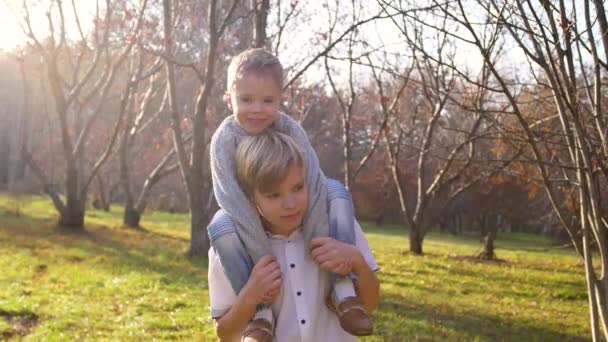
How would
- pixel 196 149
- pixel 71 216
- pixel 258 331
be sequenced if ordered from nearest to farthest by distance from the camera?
1. pixel 258 331
2. pixel 196 149
3. pixel 71 216

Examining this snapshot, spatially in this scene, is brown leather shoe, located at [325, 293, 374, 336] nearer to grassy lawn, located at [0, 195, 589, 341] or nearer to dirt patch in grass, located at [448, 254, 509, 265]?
grassy lawn, located at [0, 195, 589, 341]

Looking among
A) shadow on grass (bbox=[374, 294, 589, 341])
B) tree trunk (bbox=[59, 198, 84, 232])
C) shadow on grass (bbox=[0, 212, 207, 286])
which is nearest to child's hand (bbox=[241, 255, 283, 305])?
shadow on grass (bbox=[374, 294, 589, 341])

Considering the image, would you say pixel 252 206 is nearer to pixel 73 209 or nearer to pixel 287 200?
pixel 287 200

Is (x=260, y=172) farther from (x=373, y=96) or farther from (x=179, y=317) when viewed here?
(x=373, y=96)

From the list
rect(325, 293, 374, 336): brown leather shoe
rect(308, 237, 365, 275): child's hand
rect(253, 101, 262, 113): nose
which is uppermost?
rect(253, 101, 262, 113): nose

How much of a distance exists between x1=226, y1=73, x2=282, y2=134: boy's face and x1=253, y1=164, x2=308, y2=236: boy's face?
0.25m

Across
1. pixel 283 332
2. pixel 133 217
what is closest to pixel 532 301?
pixel 283 332

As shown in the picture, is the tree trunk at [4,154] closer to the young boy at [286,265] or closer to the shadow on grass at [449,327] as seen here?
the shadow on grass at [449,327]

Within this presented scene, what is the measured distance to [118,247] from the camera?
1288 centimetres

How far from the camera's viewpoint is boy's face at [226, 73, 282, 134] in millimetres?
2098

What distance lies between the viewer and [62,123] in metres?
14.1

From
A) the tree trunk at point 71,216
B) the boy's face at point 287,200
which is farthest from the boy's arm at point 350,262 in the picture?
the tree trunk at point 71,216

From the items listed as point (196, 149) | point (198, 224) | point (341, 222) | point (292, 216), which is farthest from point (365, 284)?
point (198, 224)

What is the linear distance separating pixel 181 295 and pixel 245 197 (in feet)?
21.0
